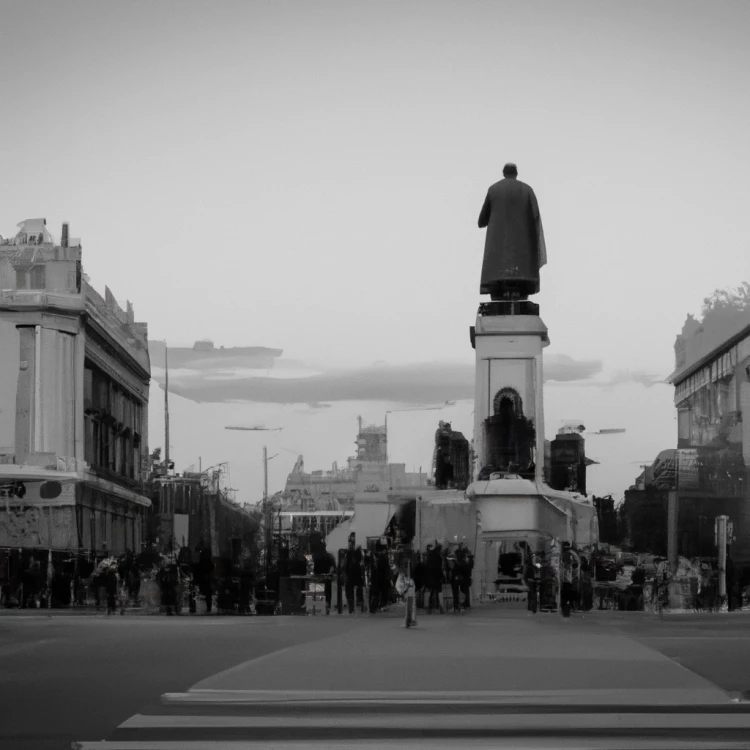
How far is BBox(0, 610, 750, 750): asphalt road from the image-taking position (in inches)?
525

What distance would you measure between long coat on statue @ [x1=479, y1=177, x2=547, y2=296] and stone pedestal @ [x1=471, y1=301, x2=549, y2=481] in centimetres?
166

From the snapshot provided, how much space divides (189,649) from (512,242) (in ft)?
92.6

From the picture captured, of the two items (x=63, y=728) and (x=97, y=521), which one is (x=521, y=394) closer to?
(x=97, y=521)

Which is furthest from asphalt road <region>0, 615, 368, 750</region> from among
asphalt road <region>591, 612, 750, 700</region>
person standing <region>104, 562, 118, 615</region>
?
Answer: asphalt road <region>591, 612, 750, 700</region>

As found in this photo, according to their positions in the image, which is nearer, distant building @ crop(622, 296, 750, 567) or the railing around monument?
the railing around monument

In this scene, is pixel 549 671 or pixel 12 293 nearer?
pixel 549 671

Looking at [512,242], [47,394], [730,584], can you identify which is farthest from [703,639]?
[47,394]

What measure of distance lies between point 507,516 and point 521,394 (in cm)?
471

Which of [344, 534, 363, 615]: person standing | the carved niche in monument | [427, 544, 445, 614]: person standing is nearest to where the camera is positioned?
[427, 544, 445, 614]: person standing

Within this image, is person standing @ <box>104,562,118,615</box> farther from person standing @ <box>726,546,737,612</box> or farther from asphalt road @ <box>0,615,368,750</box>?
person standing @ <box>726,546,737,612</box>

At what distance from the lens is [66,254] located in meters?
60.1

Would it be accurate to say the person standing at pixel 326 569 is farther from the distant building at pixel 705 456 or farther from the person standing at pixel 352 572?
the distant building at pixel 705 456

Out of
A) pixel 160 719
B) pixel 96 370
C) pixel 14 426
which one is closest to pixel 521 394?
pixel 14 426

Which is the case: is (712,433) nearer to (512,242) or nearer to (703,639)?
(512,242)
